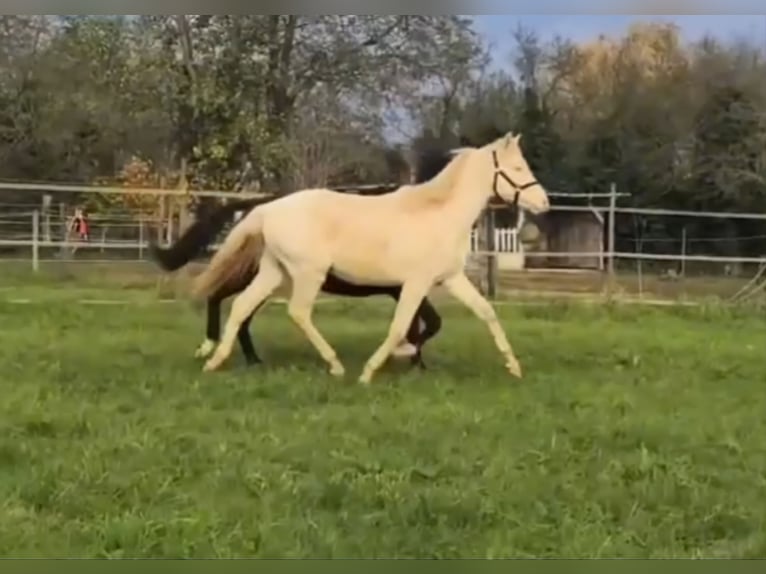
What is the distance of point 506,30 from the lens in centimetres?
197

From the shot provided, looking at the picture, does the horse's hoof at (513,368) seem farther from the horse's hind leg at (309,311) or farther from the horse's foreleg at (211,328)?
the horse's foreleg at (211,328)

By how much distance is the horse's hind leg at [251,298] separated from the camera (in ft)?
6.58

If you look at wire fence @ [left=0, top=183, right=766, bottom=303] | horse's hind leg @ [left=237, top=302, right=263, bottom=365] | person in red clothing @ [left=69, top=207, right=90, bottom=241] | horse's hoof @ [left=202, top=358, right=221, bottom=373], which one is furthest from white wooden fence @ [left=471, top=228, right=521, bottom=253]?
person in red clothing @ [left=69, top=207, right=90, bottom=241]

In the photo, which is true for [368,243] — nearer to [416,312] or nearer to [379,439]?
[416,312]

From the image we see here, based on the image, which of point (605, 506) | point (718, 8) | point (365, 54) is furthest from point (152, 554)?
point (718, 8)

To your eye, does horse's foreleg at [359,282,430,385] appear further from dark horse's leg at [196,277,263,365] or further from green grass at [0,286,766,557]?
dark horse's leg at [196,277,263,365]

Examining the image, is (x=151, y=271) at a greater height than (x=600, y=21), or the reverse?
(x=600, y=21)

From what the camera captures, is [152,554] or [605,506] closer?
[152,554]

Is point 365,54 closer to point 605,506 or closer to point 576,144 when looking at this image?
point 576,144

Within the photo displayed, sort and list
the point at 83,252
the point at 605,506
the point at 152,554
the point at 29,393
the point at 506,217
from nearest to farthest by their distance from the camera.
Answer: the point at 152,554 < the point at 605,506 < the point at 29,393 < the point at 83,252 < the point at 506,217

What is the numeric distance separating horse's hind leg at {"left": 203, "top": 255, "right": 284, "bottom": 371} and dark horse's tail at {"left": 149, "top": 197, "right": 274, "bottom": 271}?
0.09 metres

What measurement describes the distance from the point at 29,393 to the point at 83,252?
10.6 inches

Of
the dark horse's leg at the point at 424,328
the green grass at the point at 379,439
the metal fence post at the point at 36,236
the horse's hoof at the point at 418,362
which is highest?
the metal fence post at the point at 36,236

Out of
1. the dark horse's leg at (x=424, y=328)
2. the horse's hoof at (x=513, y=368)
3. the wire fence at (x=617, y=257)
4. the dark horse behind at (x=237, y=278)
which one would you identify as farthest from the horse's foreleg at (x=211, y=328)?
the horse's hoof at (x=513, y=368)
